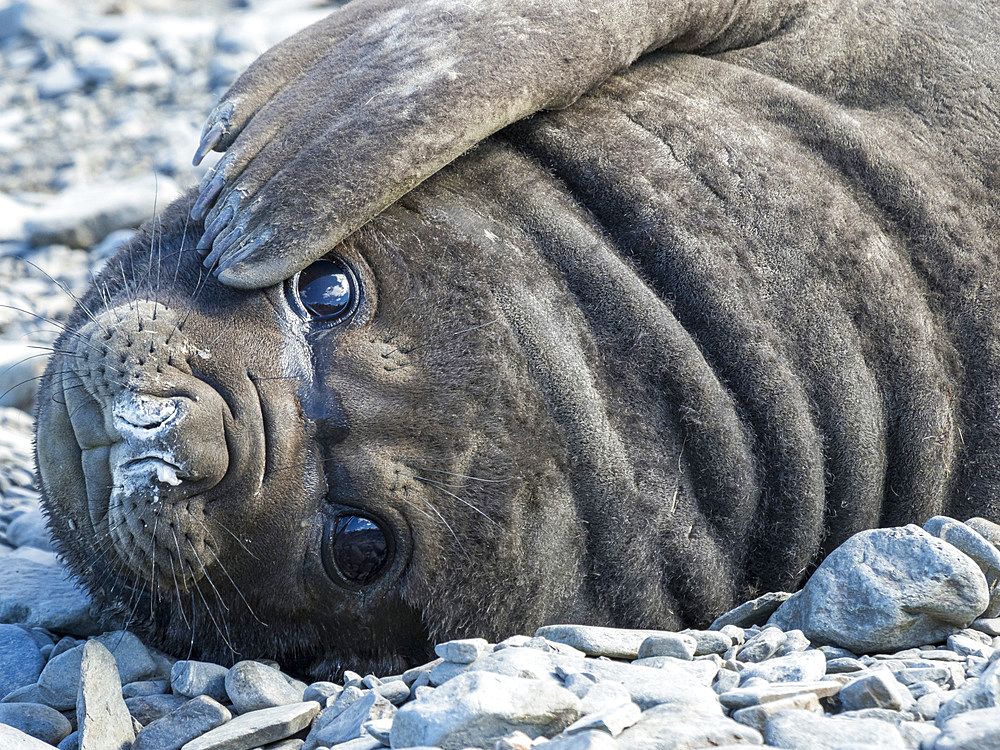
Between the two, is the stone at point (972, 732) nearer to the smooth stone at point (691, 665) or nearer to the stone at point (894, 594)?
the smooth stone at point (691, 665)

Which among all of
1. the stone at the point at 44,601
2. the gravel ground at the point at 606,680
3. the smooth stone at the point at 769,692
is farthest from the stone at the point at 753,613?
the stone at the point at 44,601

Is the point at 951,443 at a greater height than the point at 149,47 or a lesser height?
lesser

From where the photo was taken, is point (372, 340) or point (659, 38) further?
point (659, 38)

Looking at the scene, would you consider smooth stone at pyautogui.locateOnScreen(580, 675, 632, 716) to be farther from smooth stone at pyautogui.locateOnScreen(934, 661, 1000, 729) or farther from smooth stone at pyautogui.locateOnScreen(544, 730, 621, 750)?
smooth stone at pyautogui.locateOnScreen(934, 661, 1000, 729)

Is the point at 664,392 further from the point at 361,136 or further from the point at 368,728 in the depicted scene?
the point at 368,728

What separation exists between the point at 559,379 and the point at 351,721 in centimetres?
107

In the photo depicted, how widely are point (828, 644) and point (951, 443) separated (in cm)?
109

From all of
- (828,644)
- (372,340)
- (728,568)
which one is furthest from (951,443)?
(372,340)

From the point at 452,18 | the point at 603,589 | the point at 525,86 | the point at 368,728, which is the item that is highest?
the point at 452,18

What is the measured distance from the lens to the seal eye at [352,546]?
3031 mm

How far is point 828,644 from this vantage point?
2.79 meters

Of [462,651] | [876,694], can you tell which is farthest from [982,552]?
[462,651]

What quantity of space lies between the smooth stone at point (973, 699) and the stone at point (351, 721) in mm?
1046

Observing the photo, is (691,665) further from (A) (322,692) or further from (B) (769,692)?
(A) (322,692)
